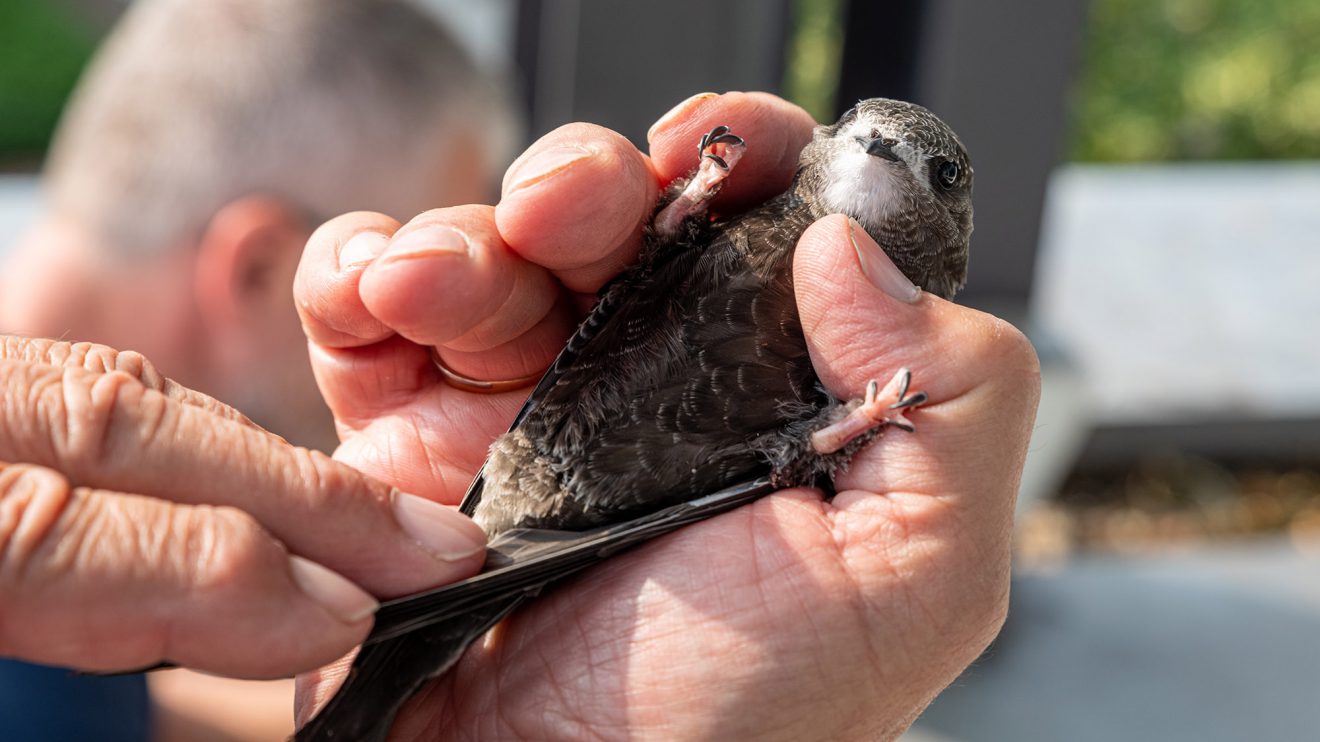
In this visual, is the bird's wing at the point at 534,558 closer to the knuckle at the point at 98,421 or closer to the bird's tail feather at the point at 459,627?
the bird's tail feather at the point at 459,627

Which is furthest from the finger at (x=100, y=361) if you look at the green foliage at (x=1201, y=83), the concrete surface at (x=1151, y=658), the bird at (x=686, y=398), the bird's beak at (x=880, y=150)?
the green foliage at (x=1201, y=83)

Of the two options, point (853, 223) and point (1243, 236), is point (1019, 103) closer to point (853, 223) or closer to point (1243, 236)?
point (853, 223)

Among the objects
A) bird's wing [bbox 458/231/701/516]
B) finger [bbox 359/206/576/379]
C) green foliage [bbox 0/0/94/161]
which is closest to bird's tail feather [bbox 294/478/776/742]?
bird's wing [bbox 458/231/701/516]

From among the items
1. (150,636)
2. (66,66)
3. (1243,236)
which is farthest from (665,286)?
(66,66)

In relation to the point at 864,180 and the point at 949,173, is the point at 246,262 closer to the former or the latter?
the point at 864,180

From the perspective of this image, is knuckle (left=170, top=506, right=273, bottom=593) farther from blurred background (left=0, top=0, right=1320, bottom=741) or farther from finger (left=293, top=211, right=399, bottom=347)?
blurred background (left=0, top=0, right=1320, bottom=741)
